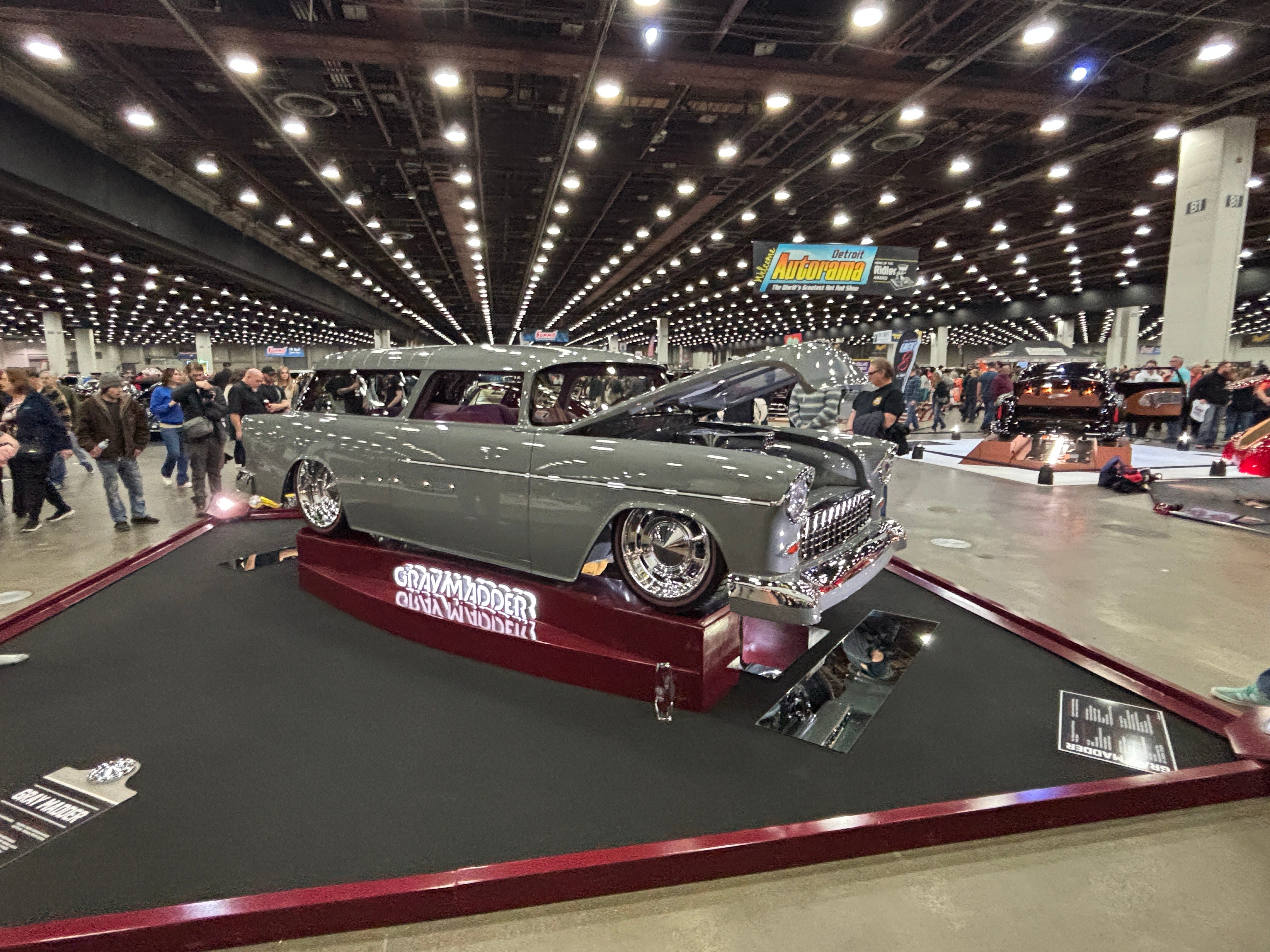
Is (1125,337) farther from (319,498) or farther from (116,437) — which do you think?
(116,437)

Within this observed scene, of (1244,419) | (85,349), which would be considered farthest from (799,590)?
(85,349)

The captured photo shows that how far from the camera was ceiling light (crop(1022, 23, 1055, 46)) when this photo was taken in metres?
7.00

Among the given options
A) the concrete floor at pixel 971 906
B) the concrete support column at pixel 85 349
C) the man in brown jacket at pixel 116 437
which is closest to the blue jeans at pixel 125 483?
the man in brown jacket at pixel 116 437

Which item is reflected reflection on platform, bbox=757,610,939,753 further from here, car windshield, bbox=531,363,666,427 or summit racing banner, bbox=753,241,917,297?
summit racing banner, bbox=753,241,917,297

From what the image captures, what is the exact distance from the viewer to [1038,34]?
23.3ft

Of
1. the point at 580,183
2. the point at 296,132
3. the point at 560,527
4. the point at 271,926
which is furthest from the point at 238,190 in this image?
the point at 271,926

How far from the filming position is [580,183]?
12.9 meters

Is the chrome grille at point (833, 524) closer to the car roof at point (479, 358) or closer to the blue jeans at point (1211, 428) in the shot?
the car roof at point (479, 358)

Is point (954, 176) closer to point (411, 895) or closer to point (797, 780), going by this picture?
point (797, 780)

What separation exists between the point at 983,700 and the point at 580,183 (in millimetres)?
12412

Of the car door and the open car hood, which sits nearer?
the open car hood

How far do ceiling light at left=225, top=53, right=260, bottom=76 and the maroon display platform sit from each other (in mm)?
6694

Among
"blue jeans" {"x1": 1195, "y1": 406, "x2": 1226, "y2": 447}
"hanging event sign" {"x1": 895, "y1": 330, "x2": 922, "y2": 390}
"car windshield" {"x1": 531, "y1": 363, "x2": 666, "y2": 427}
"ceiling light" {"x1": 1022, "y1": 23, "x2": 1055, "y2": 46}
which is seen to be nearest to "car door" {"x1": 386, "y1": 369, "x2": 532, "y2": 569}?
"car windshield" {"x1": 531, "y1": 363, "x2": 666, "y2": 427}

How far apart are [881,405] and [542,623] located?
430 centimetres
